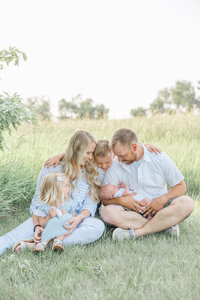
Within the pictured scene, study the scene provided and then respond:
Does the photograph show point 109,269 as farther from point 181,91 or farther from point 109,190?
point 181,91

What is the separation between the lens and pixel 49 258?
9.52ft

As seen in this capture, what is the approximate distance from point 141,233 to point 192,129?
6.21 m

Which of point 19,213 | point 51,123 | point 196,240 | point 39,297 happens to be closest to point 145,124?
point 51,123

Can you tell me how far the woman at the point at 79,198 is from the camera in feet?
10.4

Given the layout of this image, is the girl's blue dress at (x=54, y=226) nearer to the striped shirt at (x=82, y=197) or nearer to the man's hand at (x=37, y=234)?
the man's hand at (x=37, y=234)

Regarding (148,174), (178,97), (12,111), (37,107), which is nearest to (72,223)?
(148,174)

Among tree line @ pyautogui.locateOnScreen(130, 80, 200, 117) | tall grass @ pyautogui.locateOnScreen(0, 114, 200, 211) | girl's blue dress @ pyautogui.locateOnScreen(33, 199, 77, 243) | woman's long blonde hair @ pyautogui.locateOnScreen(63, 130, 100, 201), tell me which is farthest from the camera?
tree line @ pyautogui.locateOnScreen(130, 80, 200, 117)

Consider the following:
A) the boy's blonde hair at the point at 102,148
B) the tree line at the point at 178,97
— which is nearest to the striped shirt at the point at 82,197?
the boy's blonde hair at the point at 102,148

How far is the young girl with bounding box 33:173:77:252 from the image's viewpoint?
308 centimetres

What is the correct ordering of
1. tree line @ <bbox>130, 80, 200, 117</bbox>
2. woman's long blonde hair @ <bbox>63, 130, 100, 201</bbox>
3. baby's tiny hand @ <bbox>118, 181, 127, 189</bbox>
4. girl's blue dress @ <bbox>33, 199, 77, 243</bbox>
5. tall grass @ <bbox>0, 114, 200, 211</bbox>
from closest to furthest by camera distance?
1. girl's blue dress @ <bbox>33, 199, 77, 243</bbox>
2. woman's long blonde hair @ <bbox>63, 130, 100, 201</bbox>
3. baby's tiny hand @ <bbox>118, 181, 127, 189</bbox>
4. tall grass @ <bbox>0, 114, 200, 211</bbox>
5. tree line @ <bbox>130, 80, 200, 117</bbox>

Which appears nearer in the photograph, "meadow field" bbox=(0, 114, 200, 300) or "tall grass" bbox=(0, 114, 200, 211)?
"meadow field" bbox=(0, 114, 200, 300)

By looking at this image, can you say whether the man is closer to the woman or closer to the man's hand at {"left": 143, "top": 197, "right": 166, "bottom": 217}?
the man's hand at {"left": 143, "top": 197, "right": 166, "bottom": 217}

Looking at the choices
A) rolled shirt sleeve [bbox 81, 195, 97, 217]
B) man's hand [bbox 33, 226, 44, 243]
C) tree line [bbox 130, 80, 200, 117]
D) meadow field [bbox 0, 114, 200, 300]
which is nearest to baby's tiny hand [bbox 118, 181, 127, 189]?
A: rolled shirt sleeve [bbox 81, 195, 97, 217]

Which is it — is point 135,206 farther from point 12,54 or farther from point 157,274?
point 12,54
